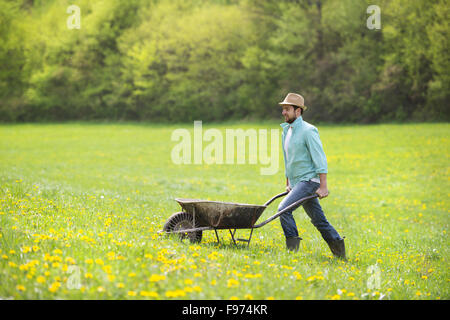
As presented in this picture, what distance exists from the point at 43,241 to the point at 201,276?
1915 mm

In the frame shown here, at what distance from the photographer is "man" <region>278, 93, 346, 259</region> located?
6801 mm

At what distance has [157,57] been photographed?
56281 mm

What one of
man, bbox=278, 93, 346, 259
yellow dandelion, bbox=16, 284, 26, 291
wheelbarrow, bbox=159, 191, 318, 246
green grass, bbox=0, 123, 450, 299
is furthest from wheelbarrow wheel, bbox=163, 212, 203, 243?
yellow dandelion, bbox=16, 284, 26, 291

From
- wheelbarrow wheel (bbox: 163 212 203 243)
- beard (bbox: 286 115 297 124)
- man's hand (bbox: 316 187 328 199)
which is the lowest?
wheelbarrow wheel (bbox: 163 212 203 243)

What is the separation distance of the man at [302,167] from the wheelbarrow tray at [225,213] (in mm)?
640

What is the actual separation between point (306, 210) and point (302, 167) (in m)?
0.71

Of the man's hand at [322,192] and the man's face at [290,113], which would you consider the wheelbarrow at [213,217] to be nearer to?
the man's hand at [322,192]

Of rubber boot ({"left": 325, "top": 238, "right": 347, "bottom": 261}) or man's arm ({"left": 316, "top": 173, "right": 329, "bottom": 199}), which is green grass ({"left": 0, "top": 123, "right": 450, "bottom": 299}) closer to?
rubber boot ({"left": 325, "top": 238, "right": 347, "bottom": 261})

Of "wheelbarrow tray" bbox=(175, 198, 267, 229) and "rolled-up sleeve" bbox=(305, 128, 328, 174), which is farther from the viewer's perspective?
"rolled-up sleeve" bbox=(305, 128, 328, 174)

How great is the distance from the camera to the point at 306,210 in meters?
7.08

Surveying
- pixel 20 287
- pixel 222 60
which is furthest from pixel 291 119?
pixel 222 60

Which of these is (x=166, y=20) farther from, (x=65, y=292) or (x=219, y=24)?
(x=65, y=292)

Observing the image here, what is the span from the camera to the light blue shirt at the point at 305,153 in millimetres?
6793

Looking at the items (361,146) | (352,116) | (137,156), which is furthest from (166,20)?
(361,146)
